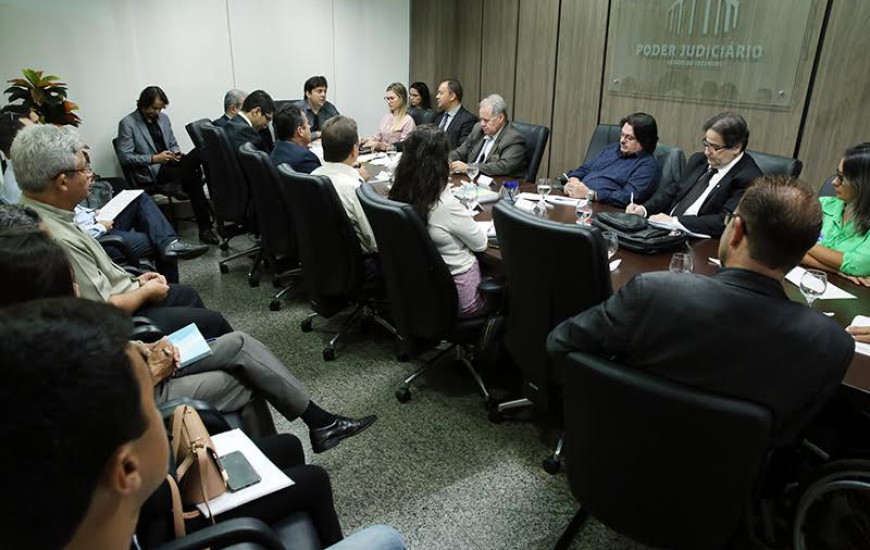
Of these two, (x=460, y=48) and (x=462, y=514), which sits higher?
(x=460, y=48)

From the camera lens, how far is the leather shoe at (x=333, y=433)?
2.14 metres

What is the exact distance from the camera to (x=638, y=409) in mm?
1221

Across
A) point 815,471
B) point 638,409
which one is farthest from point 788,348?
point 815,471

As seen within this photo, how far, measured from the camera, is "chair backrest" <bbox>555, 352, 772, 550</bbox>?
3.73 ft

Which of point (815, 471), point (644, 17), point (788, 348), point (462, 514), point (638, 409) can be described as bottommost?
point (462, 514)

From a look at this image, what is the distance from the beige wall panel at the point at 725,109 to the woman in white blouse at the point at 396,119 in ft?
6.00

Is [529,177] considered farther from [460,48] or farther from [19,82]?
[19,82]

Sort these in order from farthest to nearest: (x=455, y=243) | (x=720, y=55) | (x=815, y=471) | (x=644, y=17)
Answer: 1. (x=644, y=17)
2. (x=720, y=55)
3. (x=455, y=243)
4. (x=815, y=471)

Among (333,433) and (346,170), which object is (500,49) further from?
(333,433)

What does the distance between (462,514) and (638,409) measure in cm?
98

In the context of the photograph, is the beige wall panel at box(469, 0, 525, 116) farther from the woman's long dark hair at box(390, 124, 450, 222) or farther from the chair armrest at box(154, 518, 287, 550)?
the chair armrest at box(154, 518, 287, 550)

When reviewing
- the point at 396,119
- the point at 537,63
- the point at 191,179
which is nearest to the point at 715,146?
the point at 537,63

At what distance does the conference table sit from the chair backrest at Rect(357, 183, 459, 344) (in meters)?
0.29

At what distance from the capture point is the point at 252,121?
4.61 meters
